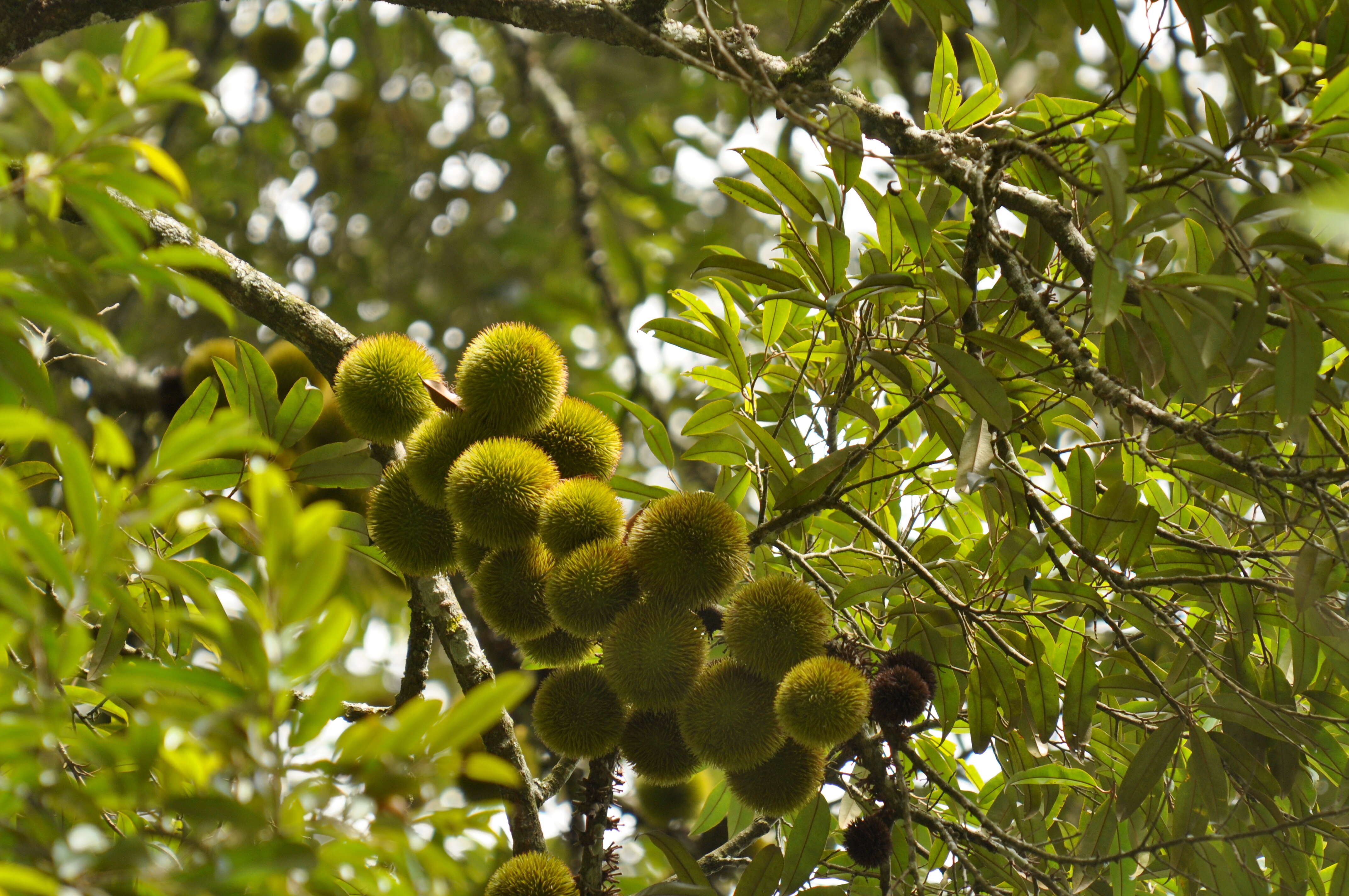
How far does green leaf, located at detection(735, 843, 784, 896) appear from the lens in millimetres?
1627

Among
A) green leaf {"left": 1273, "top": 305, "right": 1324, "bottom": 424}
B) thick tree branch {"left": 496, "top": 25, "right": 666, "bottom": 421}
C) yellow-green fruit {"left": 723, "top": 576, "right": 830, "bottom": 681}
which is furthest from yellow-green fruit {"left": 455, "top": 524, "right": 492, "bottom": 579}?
thick tree branch {"left": 496, "top": 25, "right": 666, "bottom": 421}

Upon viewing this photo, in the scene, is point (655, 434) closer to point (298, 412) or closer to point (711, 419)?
point (711, 419)

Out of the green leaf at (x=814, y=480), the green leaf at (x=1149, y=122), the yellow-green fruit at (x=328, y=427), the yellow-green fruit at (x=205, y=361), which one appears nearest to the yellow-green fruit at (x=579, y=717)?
the green leaf at (x=814, y=480)

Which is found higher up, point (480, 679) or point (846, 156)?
point (846, 156)

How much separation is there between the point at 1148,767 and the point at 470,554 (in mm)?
1217

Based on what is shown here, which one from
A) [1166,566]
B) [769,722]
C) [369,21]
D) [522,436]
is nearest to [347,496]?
[522,436]

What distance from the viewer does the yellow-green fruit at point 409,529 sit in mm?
1762

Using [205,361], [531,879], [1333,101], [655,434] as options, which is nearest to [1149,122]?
[1333,101]

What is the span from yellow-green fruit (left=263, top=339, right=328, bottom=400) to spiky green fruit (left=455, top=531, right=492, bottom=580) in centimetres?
97

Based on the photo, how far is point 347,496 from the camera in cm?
232

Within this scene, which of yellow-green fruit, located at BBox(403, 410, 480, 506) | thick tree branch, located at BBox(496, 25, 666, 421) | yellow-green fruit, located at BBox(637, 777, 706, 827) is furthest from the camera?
thick tree branch, located at BBox(496, 25, 666, 421)

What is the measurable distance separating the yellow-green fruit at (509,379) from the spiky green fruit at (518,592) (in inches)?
9.7

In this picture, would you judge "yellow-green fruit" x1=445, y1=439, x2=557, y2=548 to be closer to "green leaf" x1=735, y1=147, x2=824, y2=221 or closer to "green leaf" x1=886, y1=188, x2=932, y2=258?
"green leaf" x1=735, y1=147, x2=824, y2=221

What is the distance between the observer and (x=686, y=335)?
1894 millimetres
